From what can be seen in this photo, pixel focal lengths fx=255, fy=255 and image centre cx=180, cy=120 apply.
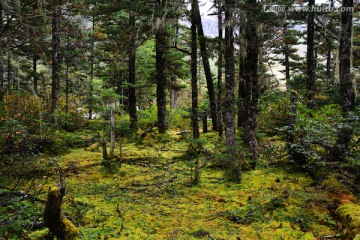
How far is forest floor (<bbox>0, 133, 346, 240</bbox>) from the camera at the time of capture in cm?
454

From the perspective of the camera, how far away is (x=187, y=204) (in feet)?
19.4

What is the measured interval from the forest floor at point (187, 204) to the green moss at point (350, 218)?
0.23m

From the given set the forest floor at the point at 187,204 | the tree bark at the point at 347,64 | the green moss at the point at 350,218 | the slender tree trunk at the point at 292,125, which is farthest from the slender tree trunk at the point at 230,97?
the tree bark at the point at 347,64

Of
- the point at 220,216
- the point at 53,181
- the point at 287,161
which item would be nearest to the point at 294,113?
the point at 287,161

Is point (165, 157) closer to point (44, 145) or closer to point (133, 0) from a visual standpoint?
point (44, 145)

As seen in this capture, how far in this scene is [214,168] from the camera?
29.6 feet

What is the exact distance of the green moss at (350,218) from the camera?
4.19 m

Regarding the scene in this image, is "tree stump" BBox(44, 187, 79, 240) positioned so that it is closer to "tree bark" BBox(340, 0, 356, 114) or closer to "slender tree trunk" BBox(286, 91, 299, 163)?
"slender tree trunk" BBox(286, 91, 299, 163)

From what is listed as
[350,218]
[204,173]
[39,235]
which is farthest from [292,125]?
[39,235]

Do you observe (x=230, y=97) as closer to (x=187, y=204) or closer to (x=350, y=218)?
(x=187, y=204)

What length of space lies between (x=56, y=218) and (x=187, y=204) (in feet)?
9.73

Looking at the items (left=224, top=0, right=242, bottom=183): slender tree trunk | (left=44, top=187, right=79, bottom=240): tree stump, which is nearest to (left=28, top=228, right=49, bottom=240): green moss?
(left=44, top=187, right=79, bottom=240): tree stump

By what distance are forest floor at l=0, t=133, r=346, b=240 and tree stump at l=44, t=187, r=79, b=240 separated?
241mm

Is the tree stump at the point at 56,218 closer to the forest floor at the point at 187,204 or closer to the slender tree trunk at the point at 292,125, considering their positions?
the forest floor at the point at 187,204
